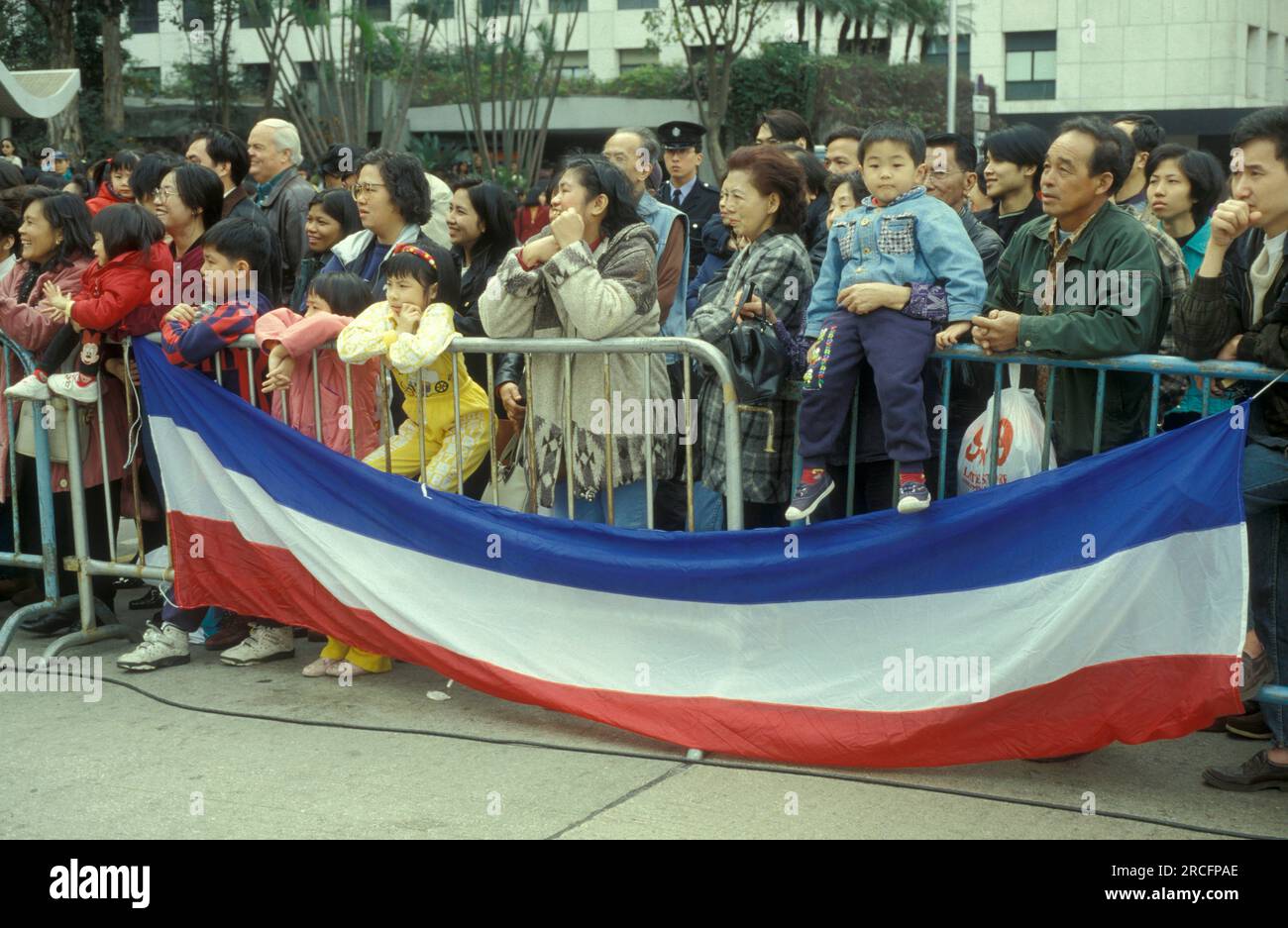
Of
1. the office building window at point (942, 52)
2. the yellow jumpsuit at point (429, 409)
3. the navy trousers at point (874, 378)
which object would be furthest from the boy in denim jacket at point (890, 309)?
the office building window at point (942, 52)

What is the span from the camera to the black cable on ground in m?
4.45

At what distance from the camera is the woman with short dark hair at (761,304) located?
5.29 metres

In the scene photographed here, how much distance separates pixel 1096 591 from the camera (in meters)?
4.44

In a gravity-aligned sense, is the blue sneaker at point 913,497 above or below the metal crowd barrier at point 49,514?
above

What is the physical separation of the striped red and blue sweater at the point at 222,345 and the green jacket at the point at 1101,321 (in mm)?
3267

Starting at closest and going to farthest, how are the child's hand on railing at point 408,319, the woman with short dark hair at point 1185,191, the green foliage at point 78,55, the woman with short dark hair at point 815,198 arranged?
1. the child's hand on railing at point 408,319
2. the woman with short dark hair at point 1185,191
3. the woman with short dark hair at point 815,198
4. the green foliage at point 78,55

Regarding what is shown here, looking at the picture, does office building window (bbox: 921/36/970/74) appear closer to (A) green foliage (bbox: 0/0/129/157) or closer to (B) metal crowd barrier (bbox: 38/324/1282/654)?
(A) green foliage (bbox: 0/0/129/157)

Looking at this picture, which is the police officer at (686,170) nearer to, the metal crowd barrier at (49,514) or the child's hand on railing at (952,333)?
the metal crowd barrier at (49,514)

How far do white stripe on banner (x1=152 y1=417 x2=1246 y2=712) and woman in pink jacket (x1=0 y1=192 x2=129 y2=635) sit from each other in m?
0.85

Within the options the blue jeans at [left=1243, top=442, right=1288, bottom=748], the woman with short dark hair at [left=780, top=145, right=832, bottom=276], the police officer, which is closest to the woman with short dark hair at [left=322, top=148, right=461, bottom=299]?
the woman with short dark hair at [left=780, top=145, right=832, bottom=276]

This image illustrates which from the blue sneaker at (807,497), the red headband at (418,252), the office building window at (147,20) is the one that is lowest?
the blue sneaker at (807,497)

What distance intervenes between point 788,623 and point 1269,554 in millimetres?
1558
